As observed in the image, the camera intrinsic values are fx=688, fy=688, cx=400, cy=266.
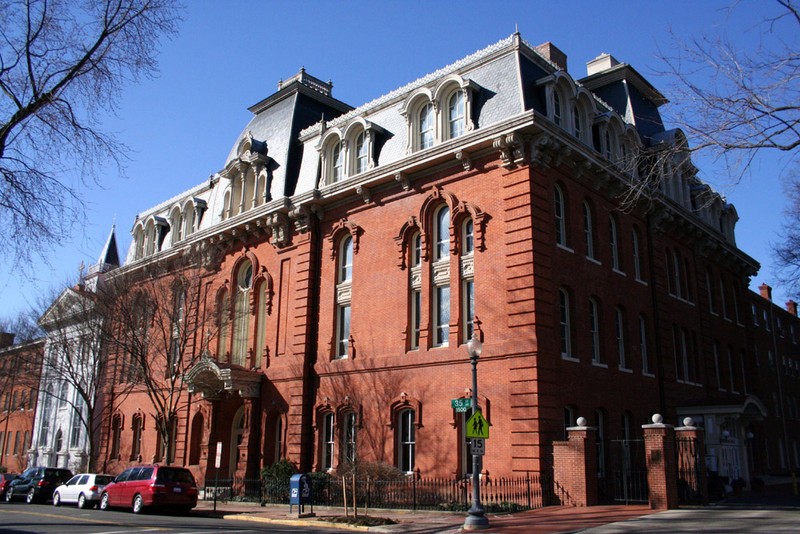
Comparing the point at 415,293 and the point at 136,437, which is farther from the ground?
the point at 415,293

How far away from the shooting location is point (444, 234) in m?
26.6

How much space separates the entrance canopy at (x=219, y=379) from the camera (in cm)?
3083

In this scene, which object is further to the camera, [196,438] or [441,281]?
[196,438]

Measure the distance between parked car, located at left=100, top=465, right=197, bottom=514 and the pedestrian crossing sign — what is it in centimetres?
1254

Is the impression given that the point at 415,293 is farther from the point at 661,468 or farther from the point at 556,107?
the point at 661,468

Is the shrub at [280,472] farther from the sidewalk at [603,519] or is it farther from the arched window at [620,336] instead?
the arched window at [620,336]

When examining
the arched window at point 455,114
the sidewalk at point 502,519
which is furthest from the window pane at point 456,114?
the sidewalk at point 502,519

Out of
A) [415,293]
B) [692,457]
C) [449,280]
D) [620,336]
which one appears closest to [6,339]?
[415,293]

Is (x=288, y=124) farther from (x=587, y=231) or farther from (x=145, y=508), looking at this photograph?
(x=145, y=508)

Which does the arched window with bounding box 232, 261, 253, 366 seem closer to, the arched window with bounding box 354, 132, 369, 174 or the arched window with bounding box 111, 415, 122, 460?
the arched window with bounding box 354, 132, 369, 174

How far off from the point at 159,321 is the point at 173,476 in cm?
940

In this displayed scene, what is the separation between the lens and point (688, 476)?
21.3m

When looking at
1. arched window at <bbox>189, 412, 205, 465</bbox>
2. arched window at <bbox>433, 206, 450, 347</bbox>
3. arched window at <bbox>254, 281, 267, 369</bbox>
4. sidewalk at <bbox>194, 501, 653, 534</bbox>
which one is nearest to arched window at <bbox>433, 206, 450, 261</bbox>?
arched window at <bbox>433, 206, 450, 347</bbox>

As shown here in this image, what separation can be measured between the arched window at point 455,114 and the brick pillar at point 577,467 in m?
12.0
